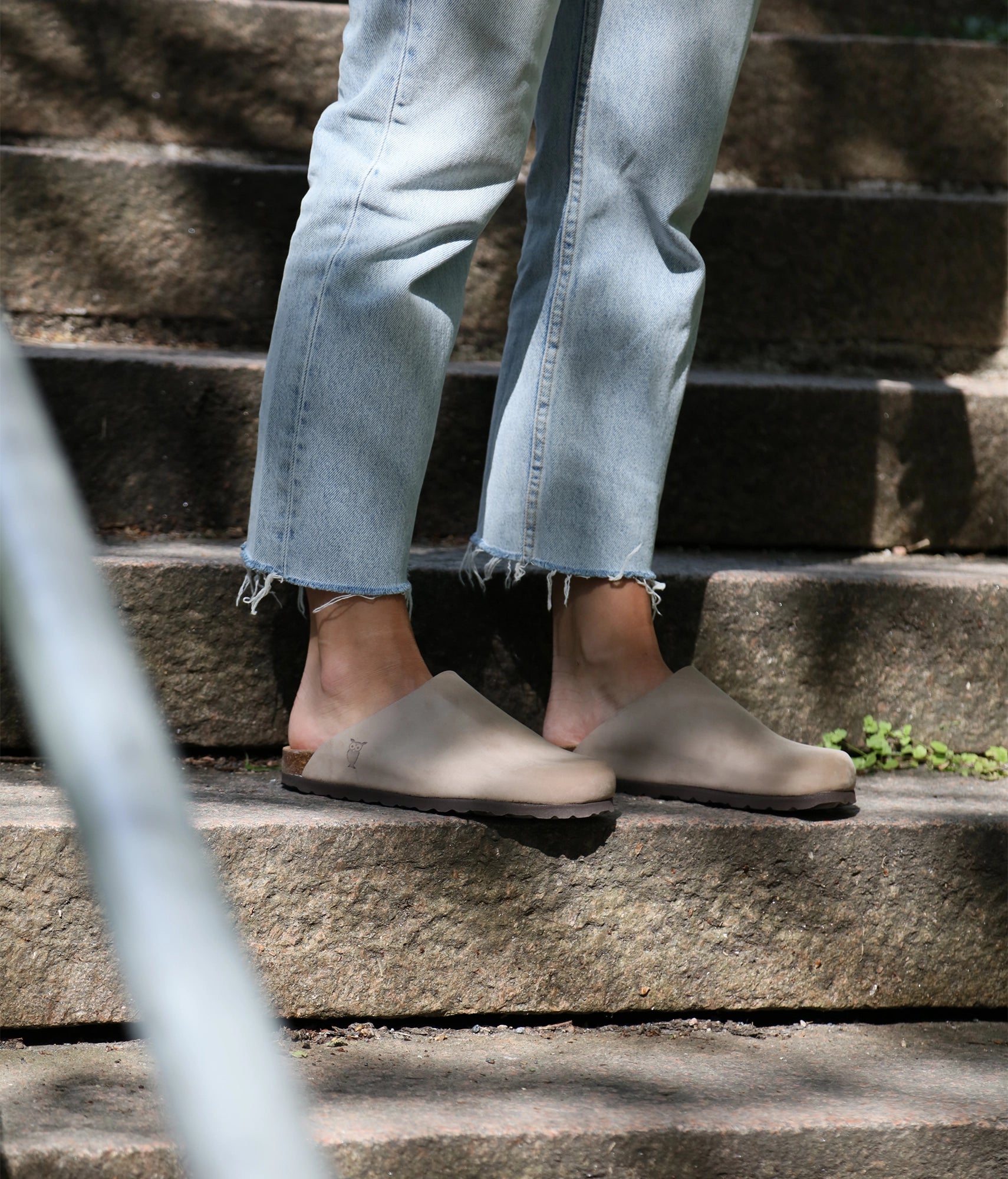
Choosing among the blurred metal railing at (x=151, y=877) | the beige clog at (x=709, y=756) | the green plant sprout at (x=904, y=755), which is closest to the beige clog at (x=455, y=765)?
the beige clog at (x=709, y=756)

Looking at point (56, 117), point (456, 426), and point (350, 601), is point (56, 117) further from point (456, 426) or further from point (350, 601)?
point (350, 601)

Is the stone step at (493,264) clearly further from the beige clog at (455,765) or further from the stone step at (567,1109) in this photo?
the stone step at (567,1109)

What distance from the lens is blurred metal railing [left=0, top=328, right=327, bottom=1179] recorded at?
25 cm

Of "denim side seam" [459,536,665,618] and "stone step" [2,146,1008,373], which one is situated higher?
"stone step" [2,146,1008,373]

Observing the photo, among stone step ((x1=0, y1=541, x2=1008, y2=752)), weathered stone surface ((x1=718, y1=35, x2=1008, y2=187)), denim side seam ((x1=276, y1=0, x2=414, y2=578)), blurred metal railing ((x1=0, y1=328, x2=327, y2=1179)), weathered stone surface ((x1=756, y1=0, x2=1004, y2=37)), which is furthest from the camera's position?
weathered stone surface ((x1=756, y1=0, x2=1004, y2=37))

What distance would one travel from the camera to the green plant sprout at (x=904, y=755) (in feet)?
4.60

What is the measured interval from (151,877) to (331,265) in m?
0.85

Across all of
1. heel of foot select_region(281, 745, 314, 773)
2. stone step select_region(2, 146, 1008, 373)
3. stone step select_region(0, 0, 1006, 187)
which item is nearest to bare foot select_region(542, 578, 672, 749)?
heel of foot select_region(281, 745, 314, 773)

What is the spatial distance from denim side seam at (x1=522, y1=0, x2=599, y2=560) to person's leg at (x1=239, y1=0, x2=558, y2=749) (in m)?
0.11

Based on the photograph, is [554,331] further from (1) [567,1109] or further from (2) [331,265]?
(1) [567,1109]

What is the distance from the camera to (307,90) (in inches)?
79.0

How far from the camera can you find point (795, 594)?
4.60ft

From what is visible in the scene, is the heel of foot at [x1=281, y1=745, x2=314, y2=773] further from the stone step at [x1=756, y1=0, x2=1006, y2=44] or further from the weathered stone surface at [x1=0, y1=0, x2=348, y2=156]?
the stone step at [x1=756, y1=0, x2=1006, y2=44]

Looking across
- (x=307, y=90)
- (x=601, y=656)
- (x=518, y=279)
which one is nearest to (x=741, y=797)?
(x=601, y=656)
